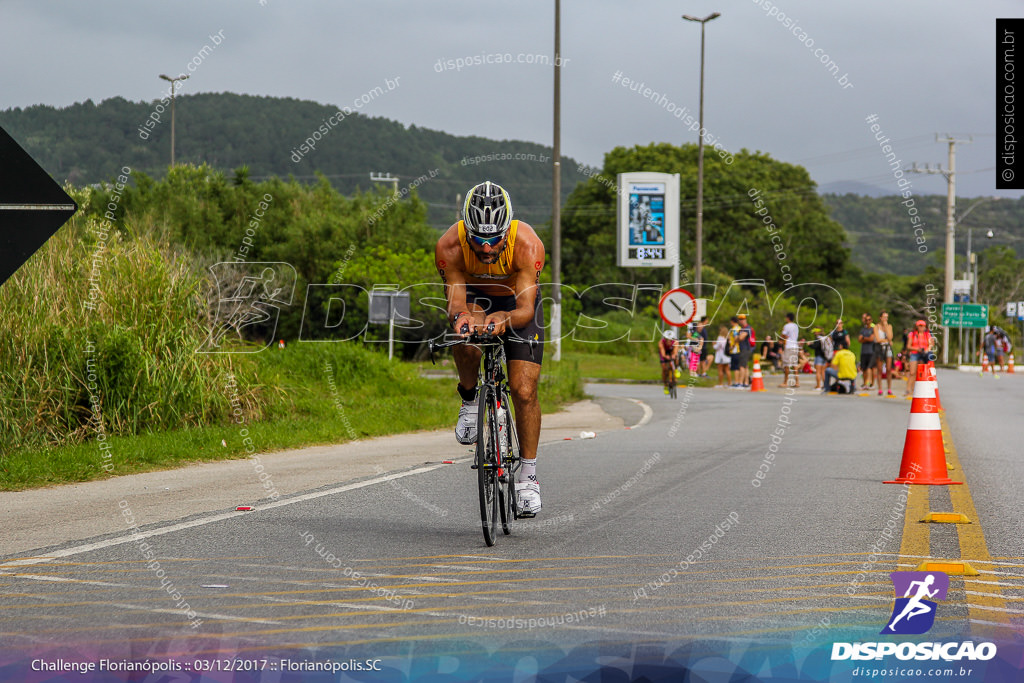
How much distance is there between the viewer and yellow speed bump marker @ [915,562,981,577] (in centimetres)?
603

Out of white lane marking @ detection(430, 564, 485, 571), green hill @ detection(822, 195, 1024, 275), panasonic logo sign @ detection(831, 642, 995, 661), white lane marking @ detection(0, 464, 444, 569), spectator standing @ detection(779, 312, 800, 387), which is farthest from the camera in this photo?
green hill @ detection(822, 195, 1024, 275)

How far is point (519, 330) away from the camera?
23.3 ft

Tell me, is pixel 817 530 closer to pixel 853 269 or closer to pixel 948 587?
pixel 948 587

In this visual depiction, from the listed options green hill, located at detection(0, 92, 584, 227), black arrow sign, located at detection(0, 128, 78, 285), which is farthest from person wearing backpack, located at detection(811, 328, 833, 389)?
green hill, located at detection(0, 92, 584, 227)

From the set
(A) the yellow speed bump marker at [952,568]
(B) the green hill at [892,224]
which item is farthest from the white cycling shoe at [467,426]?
(B) the green hill at [892,224]

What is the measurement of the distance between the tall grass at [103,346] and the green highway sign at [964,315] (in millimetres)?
46532

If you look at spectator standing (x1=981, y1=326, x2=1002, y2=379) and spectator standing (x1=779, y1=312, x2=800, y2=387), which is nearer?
spectator standing (x1=779, y1=312, x2=800, y2=387)

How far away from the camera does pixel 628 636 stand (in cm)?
475

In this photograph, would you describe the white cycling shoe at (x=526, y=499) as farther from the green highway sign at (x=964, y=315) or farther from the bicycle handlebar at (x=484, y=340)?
the green highway sign at (x=964, y=315)

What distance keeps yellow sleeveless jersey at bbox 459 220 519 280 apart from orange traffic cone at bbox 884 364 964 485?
4.87 metres

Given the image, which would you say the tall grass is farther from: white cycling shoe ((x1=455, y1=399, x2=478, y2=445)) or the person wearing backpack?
the person wearing backpack

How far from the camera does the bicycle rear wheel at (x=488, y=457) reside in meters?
6.68

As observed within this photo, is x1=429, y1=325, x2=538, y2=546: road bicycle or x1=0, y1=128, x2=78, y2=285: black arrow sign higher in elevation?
x1=0, y1=128, x2=78, y2=285: black arrow sign

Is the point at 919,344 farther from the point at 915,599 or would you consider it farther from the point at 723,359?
the point at 915,599
